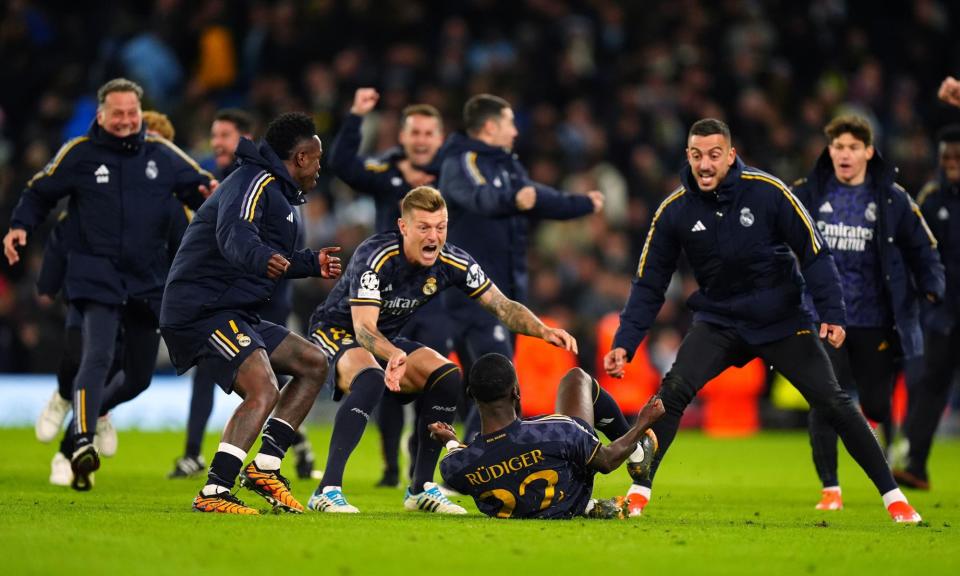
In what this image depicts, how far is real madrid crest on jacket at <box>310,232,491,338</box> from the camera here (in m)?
8.56

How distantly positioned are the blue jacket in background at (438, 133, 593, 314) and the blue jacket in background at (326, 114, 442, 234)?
0.51 meters

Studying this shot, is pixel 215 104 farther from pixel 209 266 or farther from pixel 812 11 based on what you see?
pixel 209 266

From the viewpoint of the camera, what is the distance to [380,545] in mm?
6836

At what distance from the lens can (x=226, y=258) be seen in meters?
8.19

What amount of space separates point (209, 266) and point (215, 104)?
537 inches

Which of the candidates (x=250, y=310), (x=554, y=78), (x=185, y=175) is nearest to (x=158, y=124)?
(x=185, y=175)

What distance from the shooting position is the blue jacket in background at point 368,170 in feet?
38.1

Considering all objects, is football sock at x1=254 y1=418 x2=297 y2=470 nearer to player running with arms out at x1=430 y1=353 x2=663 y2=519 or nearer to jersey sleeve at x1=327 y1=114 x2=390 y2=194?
player running with arms out at x1=430 y1=353 x2=663 y2=519

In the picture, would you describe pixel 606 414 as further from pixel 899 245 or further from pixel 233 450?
pixel 899 245

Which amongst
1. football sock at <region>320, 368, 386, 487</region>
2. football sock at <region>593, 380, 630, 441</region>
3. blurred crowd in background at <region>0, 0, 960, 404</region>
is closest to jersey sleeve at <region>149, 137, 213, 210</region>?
football sock at <region>320, 368, 386, 487</region>

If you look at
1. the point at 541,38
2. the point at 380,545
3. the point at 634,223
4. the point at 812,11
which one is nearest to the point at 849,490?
the point at 380,545

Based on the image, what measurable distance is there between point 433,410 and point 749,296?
198 centimetres

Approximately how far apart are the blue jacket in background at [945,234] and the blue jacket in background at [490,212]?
10.3 feet

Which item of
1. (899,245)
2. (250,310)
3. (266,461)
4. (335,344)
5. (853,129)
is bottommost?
(266,461)
